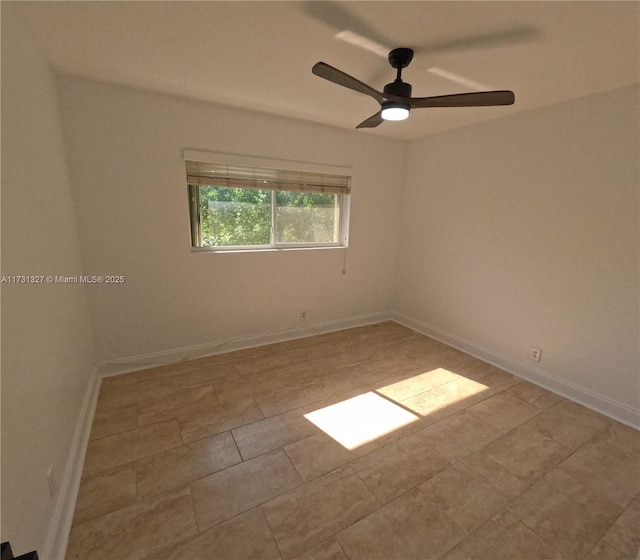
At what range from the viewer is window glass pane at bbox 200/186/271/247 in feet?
9.23

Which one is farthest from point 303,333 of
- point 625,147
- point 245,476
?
point 625,147

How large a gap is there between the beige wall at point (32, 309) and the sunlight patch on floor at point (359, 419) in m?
1.39

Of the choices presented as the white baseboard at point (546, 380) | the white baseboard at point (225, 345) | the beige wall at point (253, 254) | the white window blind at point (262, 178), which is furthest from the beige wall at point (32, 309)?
the white baseboard at point (546, 380)

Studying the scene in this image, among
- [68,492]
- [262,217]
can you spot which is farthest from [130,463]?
[262,217]

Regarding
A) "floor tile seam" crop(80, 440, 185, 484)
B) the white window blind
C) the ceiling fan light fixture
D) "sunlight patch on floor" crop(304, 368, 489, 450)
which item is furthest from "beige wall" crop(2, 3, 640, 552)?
the ceiling fan light fixture

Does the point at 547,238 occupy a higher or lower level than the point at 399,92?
lower

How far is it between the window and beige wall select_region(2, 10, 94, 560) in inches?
39.9

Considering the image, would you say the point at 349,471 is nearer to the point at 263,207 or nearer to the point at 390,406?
the point at 390,406

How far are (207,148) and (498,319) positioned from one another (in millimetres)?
3080

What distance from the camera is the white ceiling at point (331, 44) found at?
→ 1.34 metres

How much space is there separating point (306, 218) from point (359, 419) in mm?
2097

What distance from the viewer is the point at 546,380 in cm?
254

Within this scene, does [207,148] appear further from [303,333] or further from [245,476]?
[245,476]

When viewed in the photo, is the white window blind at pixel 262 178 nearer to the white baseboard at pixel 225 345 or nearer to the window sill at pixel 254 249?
the window sill at pixel 254 249
